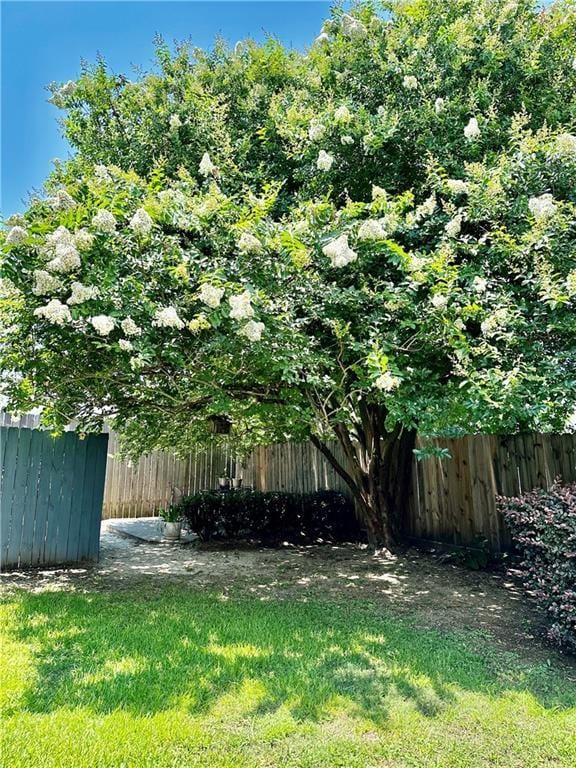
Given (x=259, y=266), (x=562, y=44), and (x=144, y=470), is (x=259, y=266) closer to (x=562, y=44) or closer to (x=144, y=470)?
(x=562, y=44)

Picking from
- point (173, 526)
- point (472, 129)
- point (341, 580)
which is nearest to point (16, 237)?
point (472, 129)

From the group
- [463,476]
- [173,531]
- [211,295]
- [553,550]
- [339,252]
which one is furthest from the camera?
[173,531]

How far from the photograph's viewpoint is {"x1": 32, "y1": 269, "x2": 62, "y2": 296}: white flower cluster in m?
3.43

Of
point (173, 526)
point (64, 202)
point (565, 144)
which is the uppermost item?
point (565, 144)

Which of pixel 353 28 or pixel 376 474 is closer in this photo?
pixel 353 28

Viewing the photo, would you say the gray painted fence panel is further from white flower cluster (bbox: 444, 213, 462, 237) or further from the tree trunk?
white flower cluster (bbox: 444, 213, 462, 237)

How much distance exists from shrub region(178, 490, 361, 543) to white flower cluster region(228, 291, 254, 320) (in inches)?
184

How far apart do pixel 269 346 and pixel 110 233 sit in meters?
1.46

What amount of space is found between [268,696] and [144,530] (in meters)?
6.42

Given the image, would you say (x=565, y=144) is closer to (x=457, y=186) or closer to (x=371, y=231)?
(x=457, y=186)

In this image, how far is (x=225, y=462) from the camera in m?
11.0

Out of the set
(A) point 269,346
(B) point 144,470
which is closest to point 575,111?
(A) point 269,346

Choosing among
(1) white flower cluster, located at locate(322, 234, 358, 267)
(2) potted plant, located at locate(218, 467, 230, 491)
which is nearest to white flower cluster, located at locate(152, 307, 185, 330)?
(1) white flower cluster, located at locate(322, 234, 358, 267)

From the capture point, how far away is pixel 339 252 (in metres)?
3.66
